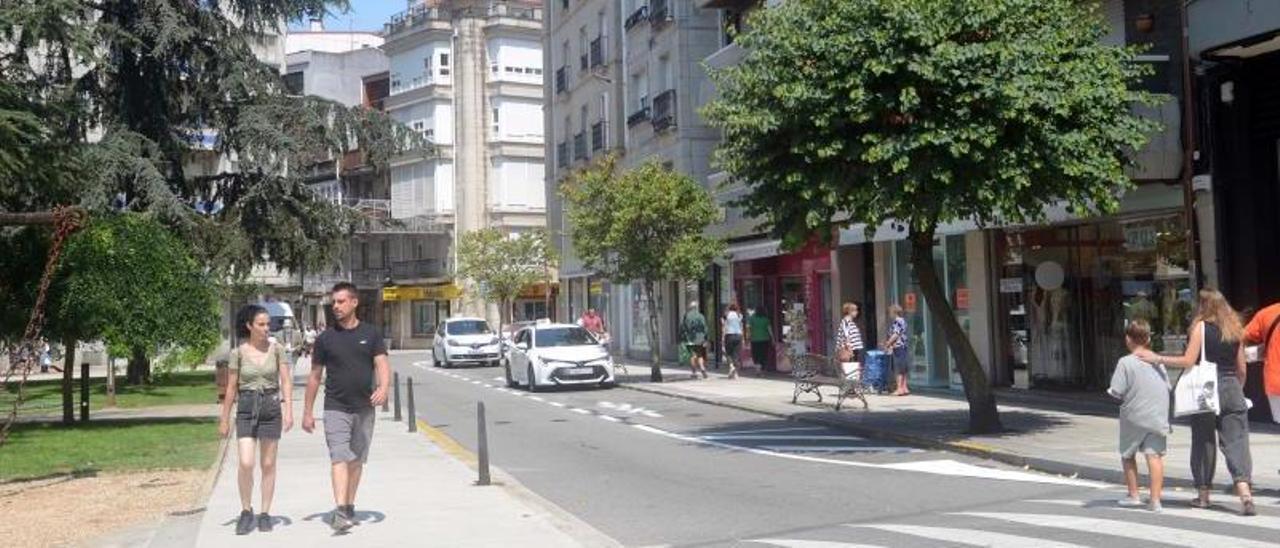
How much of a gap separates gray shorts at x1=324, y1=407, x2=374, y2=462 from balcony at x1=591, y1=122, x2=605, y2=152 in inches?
1350

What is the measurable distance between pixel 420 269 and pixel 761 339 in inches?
1663

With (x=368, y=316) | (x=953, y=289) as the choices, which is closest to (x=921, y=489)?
(x=953, y=289)

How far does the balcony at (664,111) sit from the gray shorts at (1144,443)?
2633 cm

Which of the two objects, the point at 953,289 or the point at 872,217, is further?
the point at 953,289

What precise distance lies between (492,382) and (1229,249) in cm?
2099

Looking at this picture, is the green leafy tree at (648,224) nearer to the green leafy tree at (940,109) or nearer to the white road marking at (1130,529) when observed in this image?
the green leafy tree at (940,109)

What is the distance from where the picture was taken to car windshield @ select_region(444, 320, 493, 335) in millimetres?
43844

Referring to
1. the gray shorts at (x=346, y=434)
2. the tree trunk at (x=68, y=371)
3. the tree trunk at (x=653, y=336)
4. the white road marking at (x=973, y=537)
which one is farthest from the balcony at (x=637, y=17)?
the white road marking at (x=973, y=537)

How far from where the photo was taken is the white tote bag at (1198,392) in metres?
10.2

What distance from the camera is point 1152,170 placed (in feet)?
57.0

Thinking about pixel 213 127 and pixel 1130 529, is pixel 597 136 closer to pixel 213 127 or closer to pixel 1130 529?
pixel 213 127

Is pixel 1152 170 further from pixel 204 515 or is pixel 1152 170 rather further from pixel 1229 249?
pixel 204 515

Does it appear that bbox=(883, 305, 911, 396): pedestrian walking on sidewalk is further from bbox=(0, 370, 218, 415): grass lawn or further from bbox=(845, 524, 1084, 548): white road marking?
bbox=(0, 370, 218, 415): grass lawn

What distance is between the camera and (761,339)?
31.0 metres
